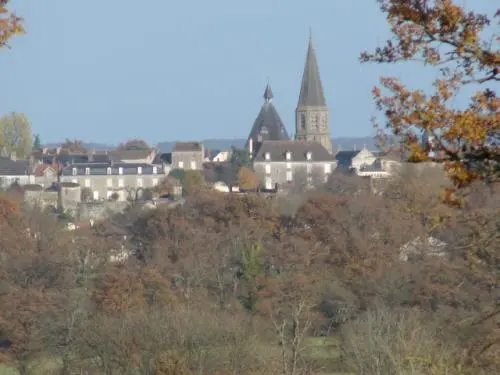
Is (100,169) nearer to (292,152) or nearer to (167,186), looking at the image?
(167,186)

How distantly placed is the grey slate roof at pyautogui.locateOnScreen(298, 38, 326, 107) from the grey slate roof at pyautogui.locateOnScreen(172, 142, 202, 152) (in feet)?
37.9

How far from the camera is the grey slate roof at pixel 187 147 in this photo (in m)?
95.1

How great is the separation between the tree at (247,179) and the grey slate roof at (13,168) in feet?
41.9

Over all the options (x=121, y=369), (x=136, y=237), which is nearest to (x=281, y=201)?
(x=136, y=237)

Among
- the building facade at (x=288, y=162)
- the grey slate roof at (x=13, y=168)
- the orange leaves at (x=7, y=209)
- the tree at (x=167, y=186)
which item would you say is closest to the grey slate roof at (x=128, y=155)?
the grey slate roof at (x=13, y=168)

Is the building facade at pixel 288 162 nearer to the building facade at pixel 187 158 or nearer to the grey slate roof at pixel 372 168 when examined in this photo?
the grey slate roof at pixel 372 168

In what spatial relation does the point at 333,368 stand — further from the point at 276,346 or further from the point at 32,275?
the point at 32,275

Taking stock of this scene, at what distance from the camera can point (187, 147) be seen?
3770 inches

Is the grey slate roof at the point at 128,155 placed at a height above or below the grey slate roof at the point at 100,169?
above

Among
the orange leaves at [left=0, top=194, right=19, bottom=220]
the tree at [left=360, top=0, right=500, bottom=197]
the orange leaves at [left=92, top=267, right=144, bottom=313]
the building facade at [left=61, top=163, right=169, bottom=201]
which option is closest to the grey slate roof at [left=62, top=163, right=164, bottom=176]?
the building facade at [left=61, top=163, right=169, bottom=201]

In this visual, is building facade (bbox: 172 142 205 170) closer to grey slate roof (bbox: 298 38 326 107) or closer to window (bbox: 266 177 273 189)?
window (bbox: 266 177 273 189)

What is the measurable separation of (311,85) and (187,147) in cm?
1457

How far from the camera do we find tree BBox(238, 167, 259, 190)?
83.8m

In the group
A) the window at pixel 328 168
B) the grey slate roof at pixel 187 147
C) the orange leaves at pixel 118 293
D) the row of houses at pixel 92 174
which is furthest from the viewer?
the grey slate roof at pixel 187 147
